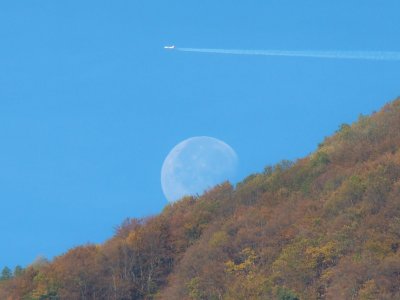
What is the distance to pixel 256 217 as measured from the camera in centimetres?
7794

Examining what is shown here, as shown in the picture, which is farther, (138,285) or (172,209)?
(172,209)

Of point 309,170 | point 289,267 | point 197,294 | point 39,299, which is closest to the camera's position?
point 289,267

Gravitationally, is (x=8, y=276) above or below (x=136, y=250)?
above

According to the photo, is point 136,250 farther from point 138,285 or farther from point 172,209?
point 172,209

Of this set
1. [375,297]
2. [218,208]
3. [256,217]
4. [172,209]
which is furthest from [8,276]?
[375,297]

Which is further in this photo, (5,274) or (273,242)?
(5,274)

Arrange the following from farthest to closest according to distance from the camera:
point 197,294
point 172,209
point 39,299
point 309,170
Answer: point 172,209, point 309,170, point 39,299, point 197,294

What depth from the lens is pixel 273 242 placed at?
73.1m

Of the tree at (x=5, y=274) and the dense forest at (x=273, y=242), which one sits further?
the tree at (x=5, y=274)

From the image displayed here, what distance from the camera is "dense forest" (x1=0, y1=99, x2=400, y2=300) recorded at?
6488 cm

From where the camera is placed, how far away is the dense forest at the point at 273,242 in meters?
64.9

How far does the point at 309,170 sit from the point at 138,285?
15.8 m

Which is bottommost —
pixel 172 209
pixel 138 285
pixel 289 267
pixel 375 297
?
pixel 375 297

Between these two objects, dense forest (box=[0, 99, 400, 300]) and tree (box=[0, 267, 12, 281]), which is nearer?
dense forest (box=[0, 99, 400, 300])
